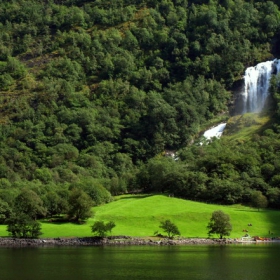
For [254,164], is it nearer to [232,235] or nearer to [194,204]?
Result: [194,204]

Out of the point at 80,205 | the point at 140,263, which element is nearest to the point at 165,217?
the point at 80,205

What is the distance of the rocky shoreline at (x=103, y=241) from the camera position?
11270 cm

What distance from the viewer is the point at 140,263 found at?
8231cm

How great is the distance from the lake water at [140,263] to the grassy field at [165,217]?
72.8 ft

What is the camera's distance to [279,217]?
463ft

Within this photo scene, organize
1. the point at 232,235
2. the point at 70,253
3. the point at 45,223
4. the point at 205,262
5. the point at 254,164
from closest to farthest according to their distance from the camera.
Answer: the point at 205,262 → the point at 70,253 → the point at 232,235 → the point at 45,223 → the point at 254,164

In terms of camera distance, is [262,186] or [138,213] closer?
[138,213]

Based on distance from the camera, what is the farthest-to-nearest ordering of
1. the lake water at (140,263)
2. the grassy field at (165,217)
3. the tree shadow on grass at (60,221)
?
Answer: the tree shadow on grass at (60,221) < the grassy field at (165,217) < the lake water at (140,263)

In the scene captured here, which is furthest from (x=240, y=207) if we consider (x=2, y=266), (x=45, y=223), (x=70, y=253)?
(x=2, y=266)

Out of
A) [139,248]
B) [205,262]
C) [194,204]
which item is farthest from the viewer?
[194,204]

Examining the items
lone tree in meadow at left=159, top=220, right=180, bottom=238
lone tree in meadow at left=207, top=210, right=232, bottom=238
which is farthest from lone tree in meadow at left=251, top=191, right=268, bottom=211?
lone tree in meadow at left=159, top=220, right=180, bottom=238

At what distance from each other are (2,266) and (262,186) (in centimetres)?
9730

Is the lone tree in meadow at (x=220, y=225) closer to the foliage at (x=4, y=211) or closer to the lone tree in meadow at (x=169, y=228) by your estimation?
the lone tree in meadow at (x=169, y=228)

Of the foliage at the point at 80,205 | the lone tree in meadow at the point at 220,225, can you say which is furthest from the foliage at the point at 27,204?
the lone tree in meadow at the point at 220,225
